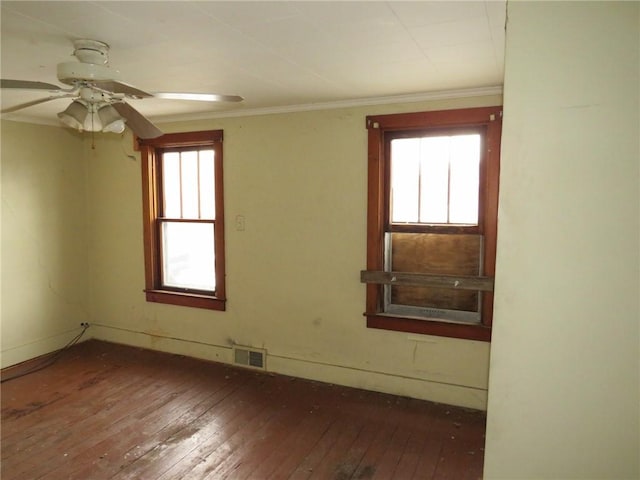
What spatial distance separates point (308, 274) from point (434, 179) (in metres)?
1.34

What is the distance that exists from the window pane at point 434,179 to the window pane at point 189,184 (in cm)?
226

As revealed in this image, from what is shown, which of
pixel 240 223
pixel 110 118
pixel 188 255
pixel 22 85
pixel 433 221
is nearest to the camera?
pixel 22 85

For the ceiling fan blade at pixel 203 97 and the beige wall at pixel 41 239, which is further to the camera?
the beige wall at pixel 41 239

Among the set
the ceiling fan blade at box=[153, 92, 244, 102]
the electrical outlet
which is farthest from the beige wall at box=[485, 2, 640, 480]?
the electrical outlet

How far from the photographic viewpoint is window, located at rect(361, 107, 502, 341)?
10.8 feet

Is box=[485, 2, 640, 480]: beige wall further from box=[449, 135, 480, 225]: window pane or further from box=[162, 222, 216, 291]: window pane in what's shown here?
box=[162, 222, 216, 291]: window pane

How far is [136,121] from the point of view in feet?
7.63

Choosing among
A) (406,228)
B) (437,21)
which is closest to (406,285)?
(406,228)

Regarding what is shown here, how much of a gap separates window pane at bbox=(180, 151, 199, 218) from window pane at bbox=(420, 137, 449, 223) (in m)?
2.26

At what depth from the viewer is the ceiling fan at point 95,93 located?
196cm

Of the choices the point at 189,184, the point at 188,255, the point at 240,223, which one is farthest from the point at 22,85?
the point at 188,255

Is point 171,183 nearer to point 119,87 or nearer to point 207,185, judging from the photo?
point 207,185

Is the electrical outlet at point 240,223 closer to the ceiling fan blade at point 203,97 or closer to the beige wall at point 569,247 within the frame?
the ceiling fan blade at point 203,97

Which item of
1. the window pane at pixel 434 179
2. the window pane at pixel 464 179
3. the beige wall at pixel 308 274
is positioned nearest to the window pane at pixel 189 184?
the beige wall at pixel 308 274
